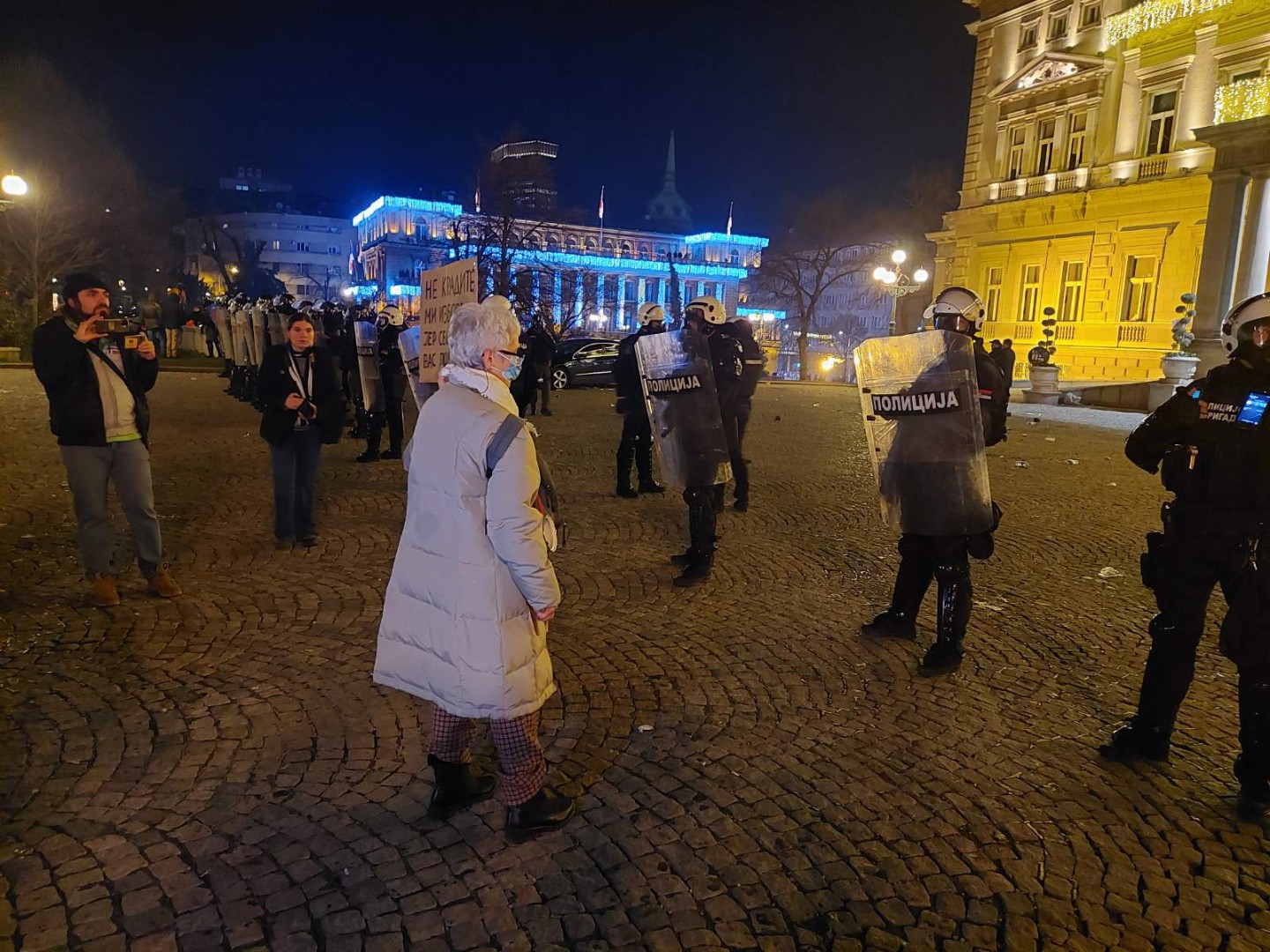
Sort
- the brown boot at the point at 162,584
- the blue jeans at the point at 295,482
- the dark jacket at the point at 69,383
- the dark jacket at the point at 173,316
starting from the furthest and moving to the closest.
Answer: the dark jacket at the point at 173,316 → the blue jeans at the point at 295,482 → the brown boot at the point at 162,584 → the dark jacket at the point at 69,383

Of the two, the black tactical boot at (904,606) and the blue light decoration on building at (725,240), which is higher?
the blue light decoration on building at (725,240)

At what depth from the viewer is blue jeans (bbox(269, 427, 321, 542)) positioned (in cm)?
661

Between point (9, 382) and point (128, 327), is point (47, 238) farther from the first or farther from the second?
point (128, 327)

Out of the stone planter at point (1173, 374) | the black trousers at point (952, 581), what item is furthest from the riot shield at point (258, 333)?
the stone planter at point (1173, 374)

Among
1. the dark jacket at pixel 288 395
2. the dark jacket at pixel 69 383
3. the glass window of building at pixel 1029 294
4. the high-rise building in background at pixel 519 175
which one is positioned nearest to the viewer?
the dark jacket at pixel 69 383

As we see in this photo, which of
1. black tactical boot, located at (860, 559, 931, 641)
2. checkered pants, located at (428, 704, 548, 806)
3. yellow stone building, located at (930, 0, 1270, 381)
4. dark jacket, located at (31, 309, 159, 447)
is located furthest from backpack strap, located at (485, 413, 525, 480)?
yellow stone building, located at (930, 0, 1270, 381)

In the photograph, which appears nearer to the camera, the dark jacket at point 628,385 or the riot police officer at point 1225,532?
the riot police officer at point 1225,532

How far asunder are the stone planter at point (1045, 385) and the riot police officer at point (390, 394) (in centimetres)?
2127

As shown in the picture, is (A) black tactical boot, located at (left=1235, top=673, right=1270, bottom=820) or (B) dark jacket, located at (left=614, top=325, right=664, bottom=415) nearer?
(A) black tactical boot, located at (left=1235, top=673, right=1270, bottom=820)

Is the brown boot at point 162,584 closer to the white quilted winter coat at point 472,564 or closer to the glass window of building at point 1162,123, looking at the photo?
the white quilted winter coat at point 472,564

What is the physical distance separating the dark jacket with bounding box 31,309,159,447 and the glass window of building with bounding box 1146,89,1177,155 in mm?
33360

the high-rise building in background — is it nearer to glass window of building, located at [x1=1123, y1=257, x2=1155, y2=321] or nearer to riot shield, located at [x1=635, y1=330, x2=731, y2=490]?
glass window of building, located at [x1=1123, y1=257, x2=1155, y2=321]

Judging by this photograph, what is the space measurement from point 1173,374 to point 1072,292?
426 inches

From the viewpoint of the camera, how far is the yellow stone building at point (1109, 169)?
2486 cm
